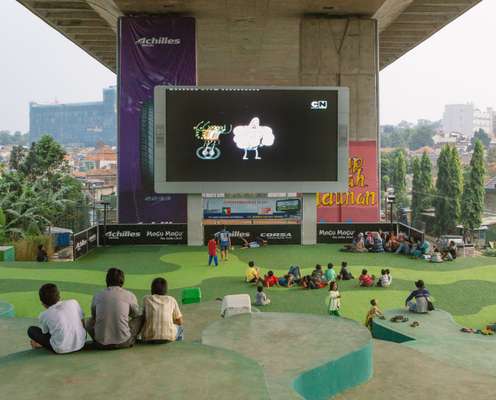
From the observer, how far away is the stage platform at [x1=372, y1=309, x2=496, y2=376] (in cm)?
1210

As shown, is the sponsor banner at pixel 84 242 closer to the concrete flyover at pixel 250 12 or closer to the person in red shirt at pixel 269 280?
the person in red shirt at pixel 269 280

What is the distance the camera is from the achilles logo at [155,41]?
36750 mm

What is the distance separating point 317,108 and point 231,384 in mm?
24683

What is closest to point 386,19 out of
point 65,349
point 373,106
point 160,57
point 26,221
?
point 373,106

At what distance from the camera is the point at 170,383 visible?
667cm

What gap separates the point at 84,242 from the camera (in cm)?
2819

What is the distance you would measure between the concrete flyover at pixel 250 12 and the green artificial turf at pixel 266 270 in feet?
50.3

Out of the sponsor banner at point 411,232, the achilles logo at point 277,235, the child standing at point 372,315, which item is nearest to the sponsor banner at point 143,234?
the achilles logo at point 277,235

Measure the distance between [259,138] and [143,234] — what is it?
755 centimetres

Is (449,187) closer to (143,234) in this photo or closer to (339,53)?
(339,53)

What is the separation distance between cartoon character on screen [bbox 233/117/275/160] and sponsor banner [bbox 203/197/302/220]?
428 cm

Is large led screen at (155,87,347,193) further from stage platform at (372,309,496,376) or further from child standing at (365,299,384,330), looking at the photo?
child standing at (365,299,384,330)

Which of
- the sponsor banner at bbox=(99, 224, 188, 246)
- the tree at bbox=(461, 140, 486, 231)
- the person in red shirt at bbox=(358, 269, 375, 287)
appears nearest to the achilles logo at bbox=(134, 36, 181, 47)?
the sponsor banner at bbox=(99, 224, 188, 246)

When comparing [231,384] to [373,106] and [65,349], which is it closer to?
[65,349]
